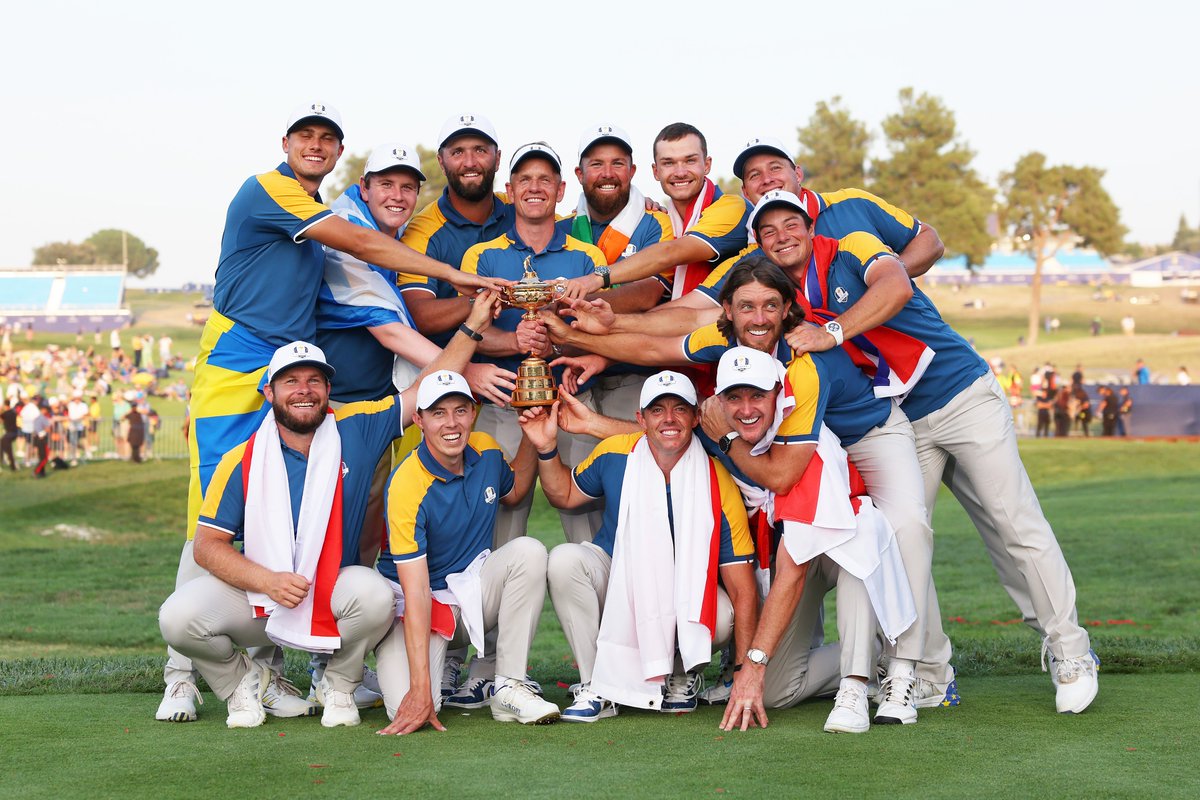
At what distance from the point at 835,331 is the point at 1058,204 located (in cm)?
7013

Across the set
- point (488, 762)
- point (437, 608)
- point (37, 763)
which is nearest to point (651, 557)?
point (437, 608)

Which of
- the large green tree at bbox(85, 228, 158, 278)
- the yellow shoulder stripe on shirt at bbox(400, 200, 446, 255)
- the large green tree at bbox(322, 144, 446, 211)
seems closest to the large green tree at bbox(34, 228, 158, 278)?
the large green tree at bbox(85, 228, 158, 278)

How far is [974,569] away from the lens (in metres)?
15.9

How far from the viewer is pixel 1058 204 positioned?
71.3 meters

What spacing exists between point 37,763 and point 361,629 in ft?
5.00

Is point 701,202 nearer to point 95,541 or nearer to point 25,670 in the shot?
point 25,670

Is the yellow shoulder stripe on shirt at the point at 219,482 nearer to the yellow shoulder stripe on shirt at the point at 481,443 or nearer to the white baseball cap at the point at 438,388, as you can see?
the white baseball cap at the point at 438,388

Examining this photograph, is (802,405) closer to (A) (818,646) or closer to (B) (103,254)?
(A) (818,646)

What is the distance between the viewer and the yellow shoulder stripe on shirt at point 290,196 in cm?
655

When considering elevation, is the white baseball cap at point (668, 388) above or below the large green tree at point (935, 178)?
below

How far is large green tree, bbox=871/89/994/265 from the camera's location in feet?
206

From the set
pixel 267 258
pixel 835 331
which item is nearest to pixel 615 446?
pixel 835 331

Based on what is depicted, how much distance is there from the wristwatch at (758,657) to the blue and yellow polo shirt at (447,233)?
261 cm

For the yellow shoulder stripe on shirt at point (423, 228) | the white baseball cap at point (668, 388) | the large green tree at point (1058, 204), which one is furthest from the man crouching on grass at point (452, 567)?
the large green tree at point (1058, 204)
